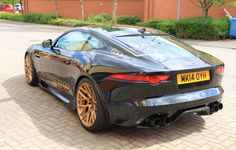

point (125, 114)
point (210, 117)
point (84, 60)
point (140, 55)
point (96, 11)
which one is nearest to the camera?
point (125, 114)

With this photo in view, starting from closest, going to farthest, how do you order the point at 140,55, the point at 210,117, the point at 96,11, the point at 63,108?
1. the point at 140,55
2. the point at 210,117
3. the point at 63,108
4. the point at 96,11

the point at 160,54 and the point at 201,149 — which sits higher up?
the point at 160,54

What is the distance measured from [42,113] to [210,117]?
2542 millimetres

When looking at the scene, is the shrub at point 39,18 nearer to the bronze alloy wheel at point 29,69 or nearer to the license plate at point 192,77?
the bronze alloy wheel at point 29,69

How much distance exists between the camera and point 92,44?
441 centimetres

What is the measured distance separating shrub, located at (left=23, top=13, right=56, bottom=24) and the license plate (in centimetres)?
2559

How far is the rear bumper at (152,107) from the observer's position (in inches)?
139

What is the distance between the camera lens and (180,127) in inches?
168

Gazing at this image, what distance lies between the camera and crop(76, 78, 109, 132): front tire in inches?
150

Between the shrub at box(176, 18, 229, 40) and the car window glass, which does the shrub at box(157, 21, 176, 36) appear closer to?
the shrub at box(176, 18, 229, 40)

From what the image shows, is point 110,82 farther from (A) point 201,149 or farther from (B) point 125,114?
(A) point 201,149

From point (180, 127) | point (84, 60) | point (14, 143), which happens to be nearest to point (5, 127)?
point (14, 143)

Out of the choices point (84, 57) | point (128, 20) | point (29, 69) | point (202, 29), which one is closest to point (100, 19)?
point (128, 20)

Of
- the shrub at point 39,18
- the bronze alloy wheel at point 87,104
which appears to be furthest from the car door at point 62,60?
the shrub at point 39,18
